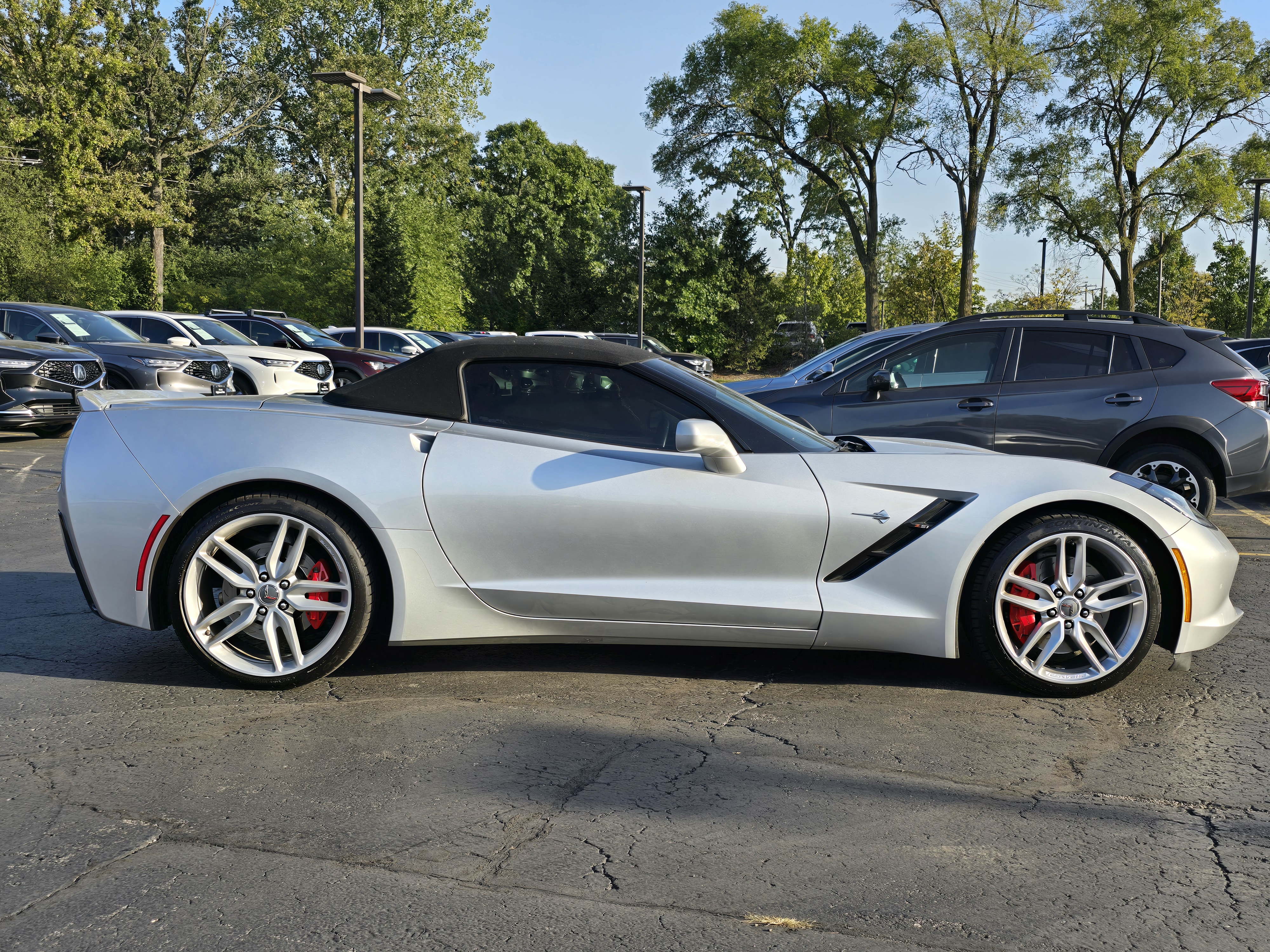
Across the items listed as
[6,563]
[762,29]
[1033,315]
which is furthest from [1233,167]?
[6,563]

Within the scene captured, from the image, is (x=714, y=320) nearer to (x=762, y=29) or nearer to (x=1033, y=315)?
(x=762, y=29)

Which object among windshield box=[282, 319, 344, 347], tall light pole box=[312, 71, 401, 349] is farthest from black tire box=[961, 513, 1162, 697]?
windshield box=[282, 319, 344, 347]

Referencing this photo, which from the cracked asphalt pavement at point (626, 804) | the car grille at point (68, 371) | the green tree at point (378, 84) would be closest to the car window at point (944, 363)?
the cracked asphalt pavement at point (626, 804)

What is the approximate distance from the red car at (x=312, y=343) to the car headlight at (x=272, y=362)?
7.42 ft

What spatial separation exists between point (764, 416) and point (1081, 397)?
14.3 ft

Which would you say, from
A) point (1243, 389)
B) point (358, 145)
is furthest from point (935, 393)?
point (358, 145)

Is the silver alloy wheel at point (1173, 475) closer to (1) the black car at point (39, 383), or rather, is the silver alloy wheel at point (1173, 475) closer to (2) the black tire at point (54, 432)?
(1) the black car at point (39, 383)

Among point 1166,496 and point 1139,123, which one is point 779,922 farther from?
point 1139,123

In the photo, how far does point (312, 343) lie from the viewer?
2025cm

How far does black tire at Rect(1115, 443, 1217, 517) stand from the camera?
771 centimetres

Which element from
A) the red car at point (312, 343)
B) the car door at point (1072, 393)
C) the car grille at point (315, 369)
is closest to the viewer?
the car door at point (1072, 393)

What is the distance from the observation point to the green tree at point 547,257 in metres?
46.7

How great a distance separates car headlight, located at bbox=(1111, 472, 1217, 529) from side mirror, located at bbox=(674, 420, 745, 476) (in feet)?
4.90

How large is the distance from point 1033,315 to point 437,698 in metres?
6.17
